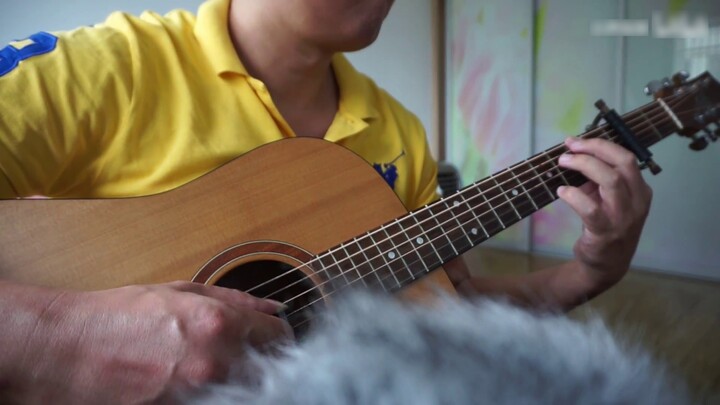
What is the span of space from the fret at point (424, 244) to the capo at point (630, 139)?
0.37m

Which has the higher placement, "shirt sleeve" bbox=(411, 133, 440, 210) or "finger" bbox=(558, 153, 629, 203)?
"finger" bbox=(558, 153, 629, 203)

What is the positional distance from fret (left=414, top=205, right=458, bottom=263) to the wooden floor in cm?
19

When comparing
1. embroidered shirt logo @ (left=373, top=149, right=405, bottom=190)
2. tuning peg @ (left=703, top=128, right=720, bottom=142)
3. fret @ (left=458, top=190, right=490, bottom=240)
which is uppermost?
fret @ (left=458, top=190, right=490, bottom=240)

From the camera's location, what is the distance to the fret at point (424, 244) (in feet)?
2.01

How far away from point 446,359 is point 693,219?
2.68 meters

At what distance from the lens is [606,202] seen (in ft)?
2.32

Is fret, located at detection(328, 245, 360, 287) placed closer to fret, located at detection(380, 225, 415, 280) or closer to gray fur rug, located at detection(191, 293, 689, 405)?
fret, located at detection(380, 225, 415, 280)

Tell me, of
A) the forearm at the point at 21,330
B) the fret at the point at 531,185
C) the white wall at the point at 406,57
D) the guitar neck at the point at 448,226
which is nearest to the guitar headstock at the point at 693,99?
the guitar neck at the point at 448,226

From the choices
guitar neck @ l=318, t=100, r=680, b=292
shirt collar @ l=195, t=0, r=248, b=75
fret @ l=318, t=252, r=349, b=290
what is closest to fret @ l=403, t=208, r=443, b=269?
guitar neck @ l=318, t=100, r=680, b=292

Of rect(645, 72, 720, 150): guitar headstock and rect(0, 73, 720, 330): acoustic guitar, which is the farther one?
rect(645, 72, 720, 150): guitar headstock

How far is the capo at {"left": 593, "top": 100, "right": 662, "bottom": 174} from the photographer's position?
762 millimetres

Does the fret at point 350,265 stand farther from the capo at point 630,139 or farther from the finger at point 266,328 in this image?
the capo at point 630,139

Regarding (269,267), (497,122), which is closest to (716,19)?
(497,122)


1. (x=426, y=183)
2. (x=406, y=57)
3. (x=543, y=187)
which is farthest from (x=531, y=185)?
(x=406, y=57)
